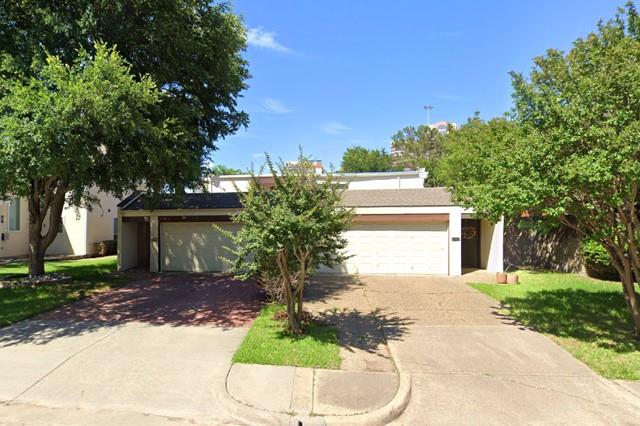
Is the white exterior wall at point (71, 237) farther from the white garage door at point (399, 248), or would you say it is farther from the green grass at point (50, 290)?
the white garage door at point (399, 248)

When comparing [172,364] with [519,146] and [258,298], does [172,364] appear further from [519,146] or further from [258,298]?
[519,146]

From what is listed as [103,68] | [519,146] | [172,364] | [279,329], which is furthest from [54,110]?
[519,146]

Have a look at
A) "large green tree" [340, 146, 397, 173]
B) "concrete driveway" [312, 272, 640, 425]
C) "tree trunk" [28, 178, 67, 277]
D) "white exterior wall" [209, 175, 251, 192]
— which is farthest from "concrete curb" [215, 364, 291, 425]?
"large green tree" [340, 146, 397, 173]

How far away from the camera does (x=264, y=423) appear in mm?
4270

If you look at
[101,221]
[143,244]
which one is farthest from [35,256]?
[101,221]

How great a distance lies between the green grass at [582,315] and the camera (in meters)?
6.15

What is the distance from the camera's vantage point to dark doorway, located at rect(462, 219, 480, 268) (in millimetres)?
16812

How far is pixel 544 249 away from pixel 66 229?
24.1 metres

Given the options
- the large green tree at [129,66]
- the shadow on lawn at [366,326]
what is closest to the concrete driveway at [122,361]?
the shadow on lawn at [366,326]

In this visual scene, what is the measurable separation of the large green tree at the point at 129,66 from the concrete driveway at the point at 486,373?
590 cm

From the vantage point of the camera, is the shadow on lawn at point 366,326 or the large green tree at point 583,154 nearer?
the large green tree at point 583,154

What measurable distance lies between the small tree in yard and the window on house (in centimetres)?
1913

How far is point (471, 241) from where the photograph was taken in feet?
55.9

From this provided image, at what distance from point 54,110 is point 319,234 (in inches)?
223
